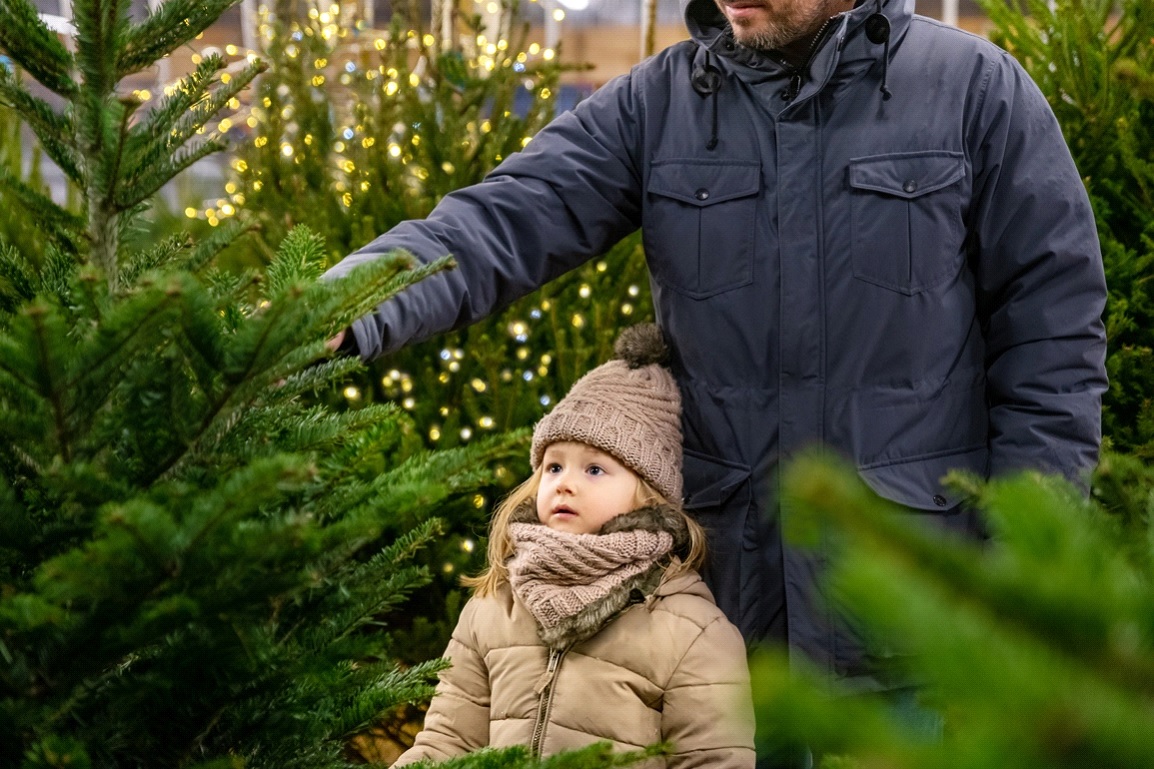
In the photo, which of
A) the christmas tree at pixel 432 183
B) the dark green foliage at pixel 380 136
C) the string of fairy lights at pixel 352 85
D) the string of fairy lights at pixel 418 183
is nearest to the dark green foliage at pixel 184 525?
the string of fairy lights at pixel 418 183

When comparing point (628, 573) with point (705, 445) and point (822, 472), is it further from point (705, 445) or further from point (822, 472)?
point (822, 472)

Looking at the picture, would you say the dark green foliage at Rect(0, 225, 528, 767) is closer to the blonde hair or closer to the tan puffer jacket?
the tan puffer jacket

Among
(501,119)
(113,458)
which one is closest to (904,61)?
(113,458)

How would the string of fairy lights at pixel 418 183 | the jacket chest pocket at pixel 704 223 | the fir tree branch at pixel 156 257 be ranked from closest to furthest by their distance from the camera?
the fir tree branch at pixel 156 257
the jacket chest pocket at pixel 704 223
the string of fairy lights at pixel 418 183

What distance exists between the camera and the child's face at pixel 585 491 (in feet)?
7.13

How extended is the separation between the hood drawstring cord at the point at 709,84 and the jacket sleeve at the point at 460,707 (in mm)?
968

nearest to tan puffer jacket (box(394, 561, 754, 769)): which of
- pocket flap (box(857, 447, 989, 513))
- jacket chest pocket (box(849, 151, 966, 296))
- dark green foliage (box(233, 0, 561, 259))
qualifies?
pocket flap (box(857, 447, 989, 513))

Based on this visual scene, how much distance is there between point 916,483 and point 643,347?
0.54 metres

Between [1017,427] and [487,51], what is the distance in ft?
9.42

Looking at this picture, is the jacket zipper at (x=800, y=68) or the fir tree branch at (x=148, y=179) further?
the jacket zipper at (x=800, y=68)

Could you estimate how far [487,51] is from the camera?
436 cm

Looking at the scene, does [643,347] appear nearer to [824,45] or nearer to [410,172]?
[824,45]

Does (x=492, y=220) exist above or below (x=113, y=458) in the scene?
below

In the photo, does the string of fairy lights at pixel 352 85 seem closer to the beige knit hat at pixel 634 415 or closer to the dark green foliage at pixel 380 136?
the dark green foliage at pixel 380 136
